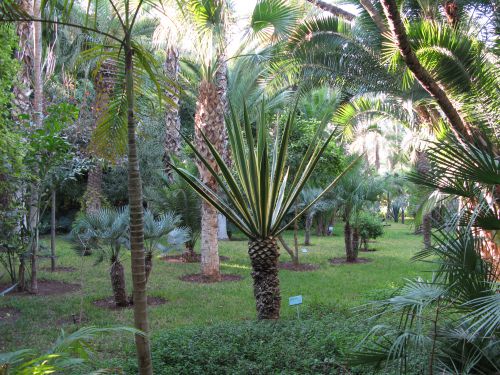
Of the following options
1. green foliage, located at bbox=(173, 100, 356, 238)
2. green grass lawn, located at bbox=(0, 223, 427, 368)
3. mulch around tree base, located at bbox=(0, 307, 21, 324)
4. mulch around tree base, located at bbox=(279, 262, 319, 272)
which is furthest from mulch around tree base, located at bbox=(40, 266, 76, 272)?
green foliage, located at bbox=(173, 100, 356, 238)

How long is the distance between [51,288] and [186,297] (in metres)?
2.89

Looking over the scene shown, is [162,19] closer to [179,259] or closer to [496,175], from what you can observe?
[496,175]

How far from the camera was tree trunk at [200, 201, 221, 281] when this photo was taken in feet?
35.1

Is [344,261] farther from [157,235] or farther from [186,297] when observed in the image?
[157,235]

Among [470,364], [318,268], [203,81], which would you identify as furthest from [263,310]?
[318,268]

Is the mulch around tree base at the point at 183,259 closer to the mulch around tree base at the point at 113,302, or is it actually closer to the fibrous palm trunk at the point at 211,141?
the fibrous palm trunk at the point at 211,141

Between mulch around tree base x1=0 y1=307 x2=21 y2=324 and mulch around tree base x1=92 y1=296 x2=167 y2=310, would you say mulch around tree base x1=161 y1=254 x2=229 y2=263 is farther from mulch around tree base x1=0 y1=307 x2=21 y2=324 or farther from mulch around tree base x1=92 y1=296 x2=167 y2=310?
mulch around tree base x1=0 y1=307 x2=21 y2=324

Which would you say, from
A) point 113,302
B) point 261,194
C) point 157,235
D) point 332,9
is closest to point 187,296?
point 113,302

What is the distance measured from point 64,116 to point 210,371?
3940 mm

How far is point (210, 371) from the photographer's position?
4.41m

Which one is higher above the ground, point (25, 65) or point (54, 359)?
point (25, 65)

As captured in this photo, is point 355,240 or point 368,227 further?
point 368,227

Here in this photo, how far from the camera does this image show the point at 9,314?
7.47m

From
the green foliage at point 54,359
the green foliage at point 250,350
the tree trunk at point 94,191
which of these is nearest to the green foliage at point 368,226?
the tree trunk at point 94,191
